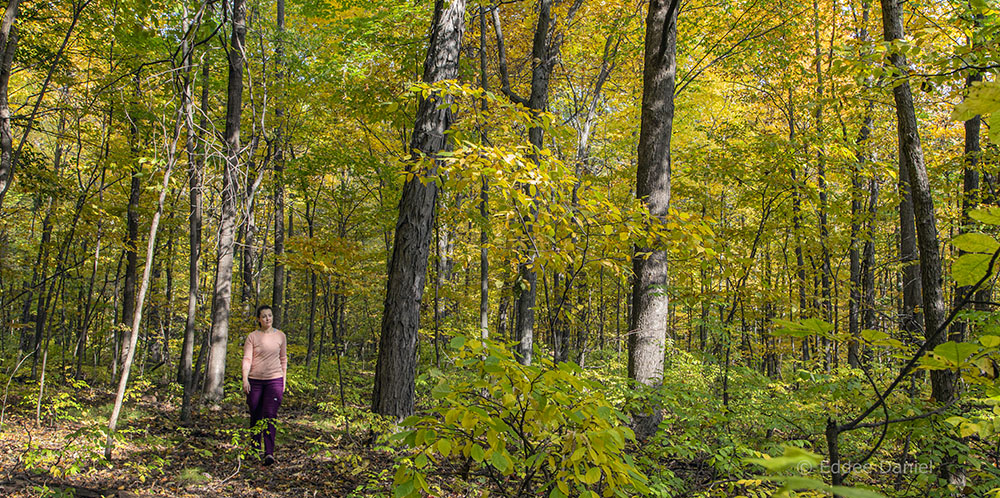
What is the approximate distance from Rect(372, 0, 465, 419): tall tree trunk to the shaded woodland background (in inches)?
1.0

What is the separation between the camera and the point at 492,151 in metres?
2.94

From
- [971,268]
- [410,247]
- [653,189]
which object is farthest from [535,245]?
[971,268]

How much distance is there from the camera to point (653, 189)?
495cm

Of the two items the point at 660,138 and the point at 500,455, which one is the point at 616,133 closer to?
the point at 660,138

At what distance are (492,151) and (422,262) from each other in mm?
2226

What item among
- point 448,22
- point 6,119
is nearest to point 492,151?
point 448,22

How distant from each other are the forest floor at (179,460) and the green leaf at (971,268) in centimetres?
326

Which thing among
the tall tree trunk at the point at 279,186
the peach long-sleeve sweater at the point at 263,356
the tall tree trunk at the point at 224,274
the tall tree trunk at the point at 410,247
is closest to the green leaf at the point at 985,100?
the tall tree trunk at the point at 410,247

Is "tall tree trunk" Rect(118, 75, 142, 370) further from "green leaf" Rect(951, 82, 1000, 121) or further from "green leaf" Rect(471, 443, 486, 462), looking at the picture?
"green leaf" Rect(951, 82, 1000, 121)

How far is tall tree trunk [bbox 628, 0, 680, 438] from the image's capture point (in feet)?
15.9

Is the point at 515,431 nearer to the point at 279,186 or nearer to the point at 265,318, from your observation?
the point at 265,318

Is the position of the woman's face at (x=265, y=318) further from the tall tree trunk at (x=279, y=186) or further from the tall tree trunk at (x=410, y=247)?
the tall tree trunk at (x=279, y=186)

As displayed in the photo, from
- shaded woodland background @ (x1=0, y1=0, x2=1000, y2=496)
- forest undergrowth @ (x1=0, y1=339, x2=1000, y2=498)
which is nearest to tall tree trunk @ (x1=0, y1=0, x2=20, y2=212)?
shaded woodland background @ (x1=0, y1=0, x2=1000, y2=496)

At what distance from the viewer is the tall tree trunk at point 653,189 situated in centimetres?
484
